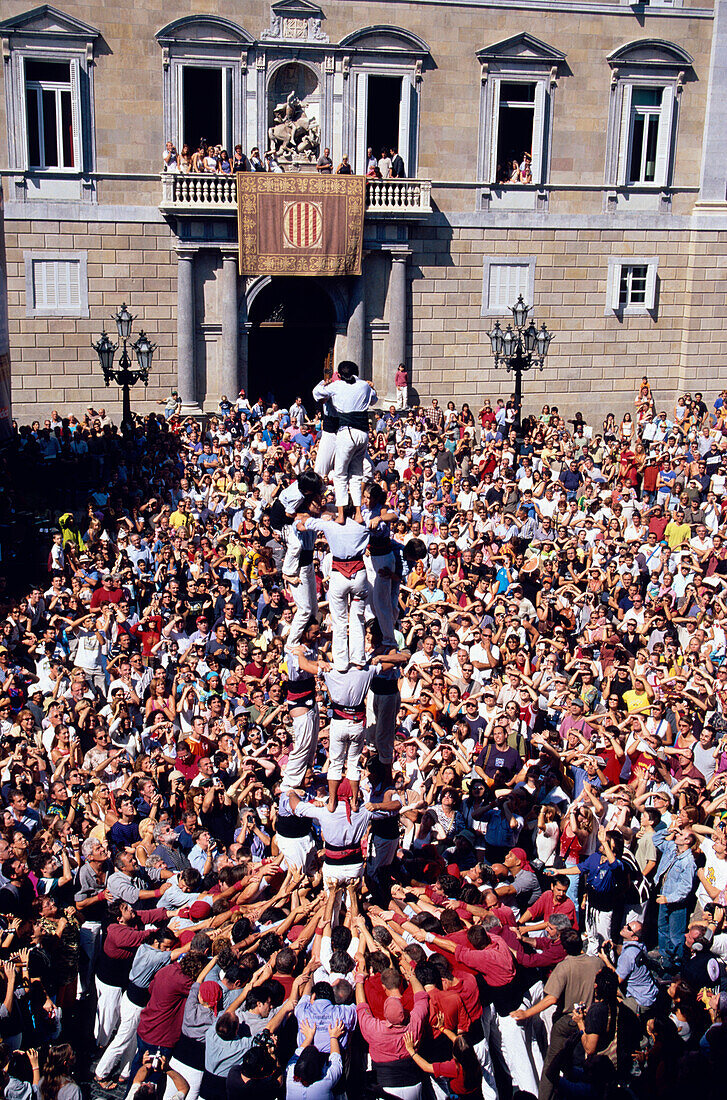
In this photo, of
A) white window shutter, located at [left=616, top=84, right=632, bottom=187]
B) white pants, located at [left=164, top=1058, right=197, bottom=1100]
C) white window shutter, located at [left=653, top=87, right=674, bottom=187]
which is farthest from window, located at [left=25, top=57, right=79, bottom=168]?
white pants, located at [left=164, top=1058, right=197, bottom=1100]

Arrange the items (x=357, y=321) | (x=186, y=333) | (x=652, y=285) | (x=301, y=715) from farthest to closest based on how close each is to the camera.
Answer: (x=652, y=285) → (x=357, y=321) → (x=186, y=333) → (x=301, y=715)

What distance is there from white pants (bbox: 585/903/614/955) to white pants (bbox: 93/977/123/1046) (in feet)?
14.4

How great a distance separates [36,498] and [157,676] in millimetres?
10526

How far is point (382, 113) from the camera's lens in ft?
102

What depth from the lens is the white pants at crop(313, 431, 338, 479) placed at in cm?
1068

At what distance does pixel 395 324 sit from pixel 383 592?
21.7 metres

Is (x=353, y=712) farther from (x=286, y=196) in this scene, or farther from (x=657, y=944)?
(x=286, y=196)

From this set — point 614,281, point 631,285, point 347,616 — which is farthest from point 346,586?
point 631,285

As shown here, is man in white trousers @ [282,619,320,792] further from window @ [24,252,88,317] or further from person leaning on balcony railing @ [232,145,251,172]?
person leaning on balcony railing @ [232,145,251,172]

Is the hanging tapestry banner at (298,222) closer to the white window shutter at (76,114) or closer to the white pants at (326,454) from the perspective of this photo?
the white window shutter at (76,114)

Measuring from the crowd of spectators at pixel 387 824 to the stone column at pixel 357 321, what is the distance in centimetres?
1225

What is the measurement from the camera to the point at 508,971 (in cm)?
910

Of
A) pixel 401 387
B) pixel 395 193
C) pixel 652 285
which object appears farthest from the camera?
pixel 652 285

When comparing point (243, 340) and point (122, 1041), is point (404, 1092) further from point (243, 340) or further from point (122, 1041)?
point (243, 340)
